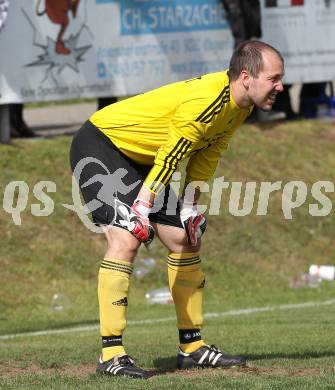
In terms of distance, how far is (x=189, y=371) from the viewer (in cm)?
767

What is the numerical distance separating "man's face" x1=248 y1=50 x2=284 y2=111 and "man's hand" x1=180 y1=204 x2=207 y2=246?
940mm

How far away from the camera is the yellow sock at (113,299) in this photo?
7281 millimetres

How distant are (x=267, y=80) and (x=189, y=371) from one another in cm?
200

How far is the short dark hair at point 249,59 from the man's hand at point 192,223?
101 cm

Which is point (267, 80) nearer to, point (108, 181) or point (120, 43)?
point (108, 181)

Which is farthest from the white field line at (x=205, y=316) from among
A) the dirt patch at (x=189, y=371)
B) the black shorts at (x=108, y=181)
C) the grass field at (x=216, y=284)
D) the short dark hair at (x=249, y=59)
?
the short dark hair at (x=249, y=59)

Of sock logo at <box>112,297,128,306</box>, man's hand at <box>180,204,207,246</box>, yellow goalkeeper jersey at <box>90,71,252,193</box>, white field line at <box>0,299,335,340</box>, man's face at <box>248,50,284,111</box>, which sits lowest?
white field line at <box>0,299,335,340</box>

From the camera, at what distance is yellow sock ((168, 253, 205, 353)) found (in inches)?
307

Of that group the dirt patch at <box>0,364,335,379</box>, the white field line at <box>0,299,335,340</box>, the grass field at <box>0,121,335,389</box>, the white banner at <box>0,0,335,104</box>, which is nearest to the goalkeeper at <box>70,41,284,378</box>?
the dirt patch at <box>0,364,335,379</box>

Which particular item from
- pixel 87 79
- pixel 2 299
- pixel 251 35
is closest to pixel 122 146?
pixel 2 299

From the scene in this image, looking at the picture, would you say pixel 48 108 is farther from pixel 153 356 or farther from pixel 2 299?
pixel 153 356

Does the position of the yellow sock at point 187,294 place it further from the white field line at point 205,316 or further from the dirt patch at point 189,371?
the white field line at point 205,316

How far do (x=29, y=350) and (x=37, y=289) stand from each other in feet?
16.1

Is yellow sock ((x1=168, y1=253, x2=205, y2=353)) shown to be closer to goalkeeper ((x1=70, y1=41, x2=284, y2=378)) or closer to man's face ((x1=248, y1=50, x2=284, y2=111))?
goalkeeper ((x1=70, y1=41, x2=284, y2=378))
